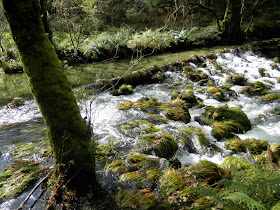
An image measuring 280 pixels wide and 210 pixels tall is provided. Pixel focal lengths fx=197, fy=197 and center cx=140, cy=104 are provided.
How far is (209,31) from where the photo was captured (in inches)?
484

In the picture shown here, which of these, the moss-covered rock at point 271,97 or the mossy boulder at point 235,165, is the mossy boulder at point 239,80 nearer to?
the moss-covered rock at point 271,97

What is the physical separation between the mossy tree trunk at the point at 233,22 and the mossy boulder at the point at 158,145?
1049 cm

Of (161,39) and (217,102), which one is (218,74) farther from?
(161,39)

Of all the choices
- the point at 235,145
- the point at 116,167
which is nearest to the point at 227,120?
the point at 235,145

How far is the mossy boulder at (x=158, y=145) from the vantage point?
3614 mm

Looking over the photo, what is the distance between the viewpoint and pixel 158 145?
145 inches

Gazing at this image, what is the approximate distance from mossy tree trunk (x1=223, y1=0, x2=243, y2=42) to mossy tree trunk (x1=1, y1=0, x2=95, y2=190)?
12.0 metres

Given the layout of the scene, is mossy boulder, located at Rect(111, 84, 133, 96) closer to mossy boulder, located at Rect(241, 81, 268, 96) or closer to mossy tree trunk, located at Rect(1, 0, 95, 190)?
mossy boulder, located at Rect(241, 81, 268, 96)

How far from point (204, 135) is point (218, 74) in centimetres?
498

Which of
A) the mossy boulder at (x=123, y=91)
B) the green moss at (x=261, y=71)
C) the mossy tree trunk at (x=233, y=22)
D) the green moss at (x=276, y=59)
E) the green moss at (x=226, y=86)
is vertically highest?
the mossy tree trunk at (x=233, y=22)

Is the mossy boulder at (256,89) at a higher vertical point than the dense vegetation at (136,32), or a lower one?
lower

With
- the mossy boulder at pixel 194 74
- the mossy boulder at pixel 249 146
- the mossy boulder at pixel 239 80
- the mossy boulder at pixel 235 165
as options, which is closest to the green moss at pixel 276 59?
the mossy boulder at pixel 239 80

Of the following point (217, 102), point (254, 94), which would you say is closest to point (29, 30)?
point (217, 102)

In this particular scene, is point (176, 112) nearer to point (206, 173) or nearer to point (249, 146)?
point (249, 146)
